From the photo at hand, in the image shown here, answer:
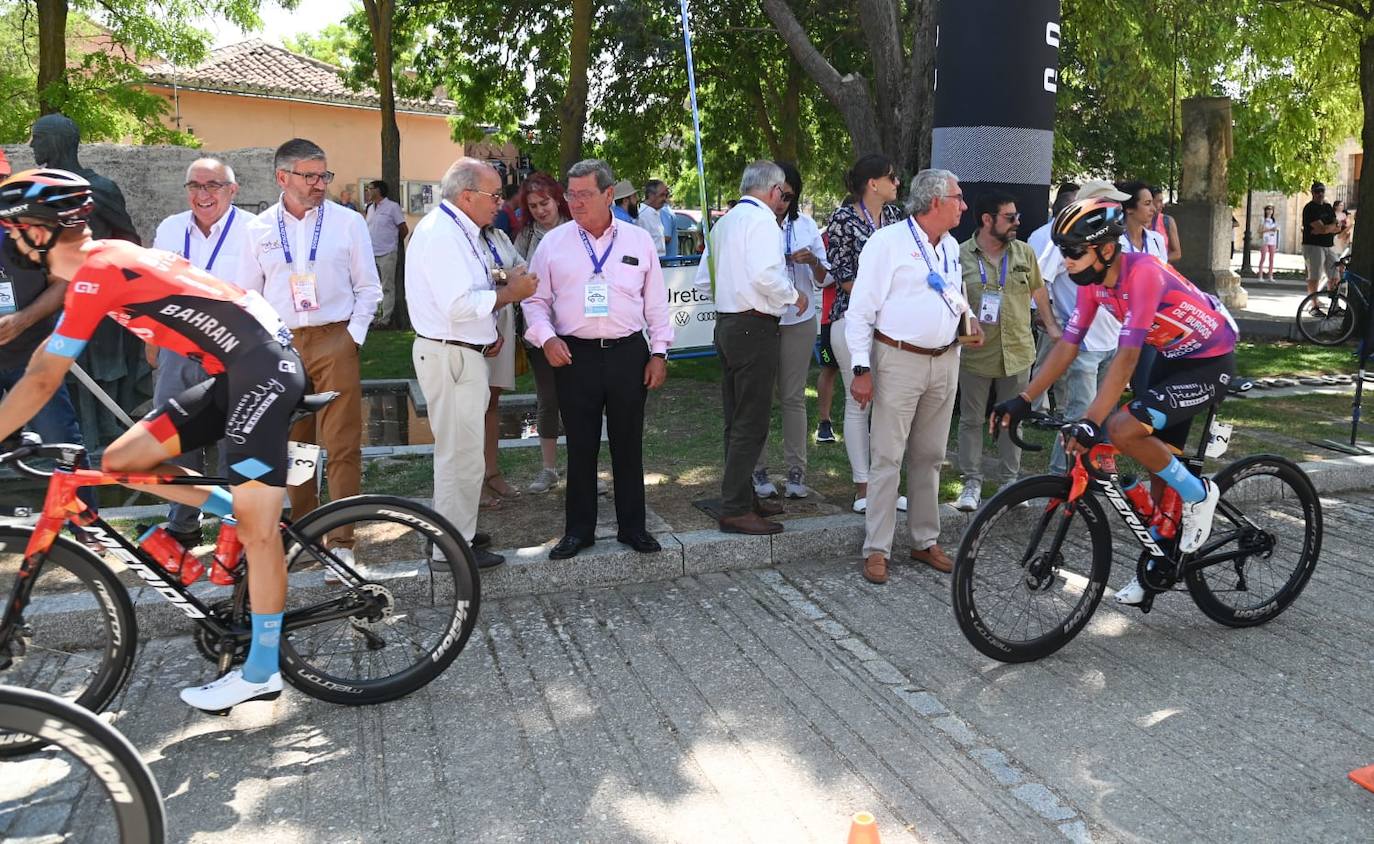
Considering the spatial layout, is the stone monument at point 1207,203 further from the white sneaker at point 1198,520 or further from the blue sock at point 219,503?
the blue sock at point 219,503

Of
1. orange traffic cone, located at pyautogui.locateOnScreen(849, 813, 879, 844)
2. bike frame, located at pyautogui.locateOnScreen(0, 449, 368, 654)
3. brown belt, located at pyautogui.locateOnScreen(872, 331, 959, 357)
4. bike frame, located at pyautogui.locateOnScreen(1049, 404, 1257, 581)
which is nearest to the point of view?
orange traffic cone, located at pyautogui.locateOnScreen(849, 813, 879, 844)

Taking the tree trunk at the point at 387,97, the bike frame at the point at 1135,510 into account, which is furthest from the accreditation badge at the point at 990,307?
the tree trunk at the point at 387,97

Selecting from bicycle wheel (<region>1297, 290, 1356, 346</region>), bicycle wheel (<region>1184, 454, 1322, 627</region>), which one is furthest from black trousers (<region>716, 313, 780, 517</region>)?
bicycle wheel (<region>1297, 290, 1356, 346</region>)

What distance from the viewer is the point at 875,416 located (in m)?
6.02

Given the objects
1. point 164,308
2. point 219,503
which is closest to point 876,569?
point 219,503

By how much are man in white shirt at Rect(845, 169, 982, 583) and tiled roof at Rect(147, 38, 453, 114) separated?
31236mm

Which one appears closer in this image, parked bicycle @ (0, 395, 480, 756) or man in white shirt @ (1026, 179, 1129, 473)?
parked bicycle @ (0, 395, 480, 756)

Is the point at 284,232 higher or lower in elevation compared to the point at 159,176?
lower

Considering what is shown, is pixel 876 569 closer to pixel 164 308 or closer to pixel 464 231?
pixel 464 231

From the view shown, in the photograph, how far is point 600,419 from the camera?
6.01 meters

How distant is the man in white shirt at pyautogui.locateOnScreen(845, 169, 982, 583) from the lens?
5812 mm

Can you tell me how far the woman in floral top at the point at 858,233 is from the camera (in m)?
6.78

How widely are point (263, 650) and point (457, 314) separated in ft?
5.97

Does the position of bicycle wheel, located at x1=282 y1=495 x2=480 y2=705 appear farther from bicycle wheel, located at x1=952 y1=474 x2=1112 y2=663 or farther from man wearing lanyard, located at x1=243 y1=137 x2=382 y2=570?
bicycle wheel, located at x1=952 y1=474 x2=1112 y2=663
